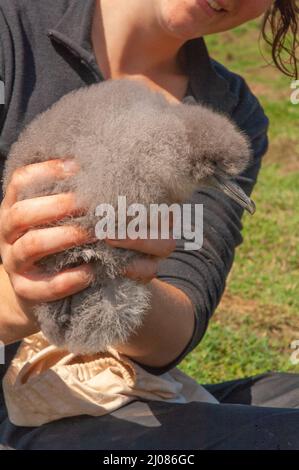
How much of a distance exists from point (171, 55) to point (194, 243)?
0.47m

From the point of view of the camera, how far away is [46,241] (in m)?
1.15

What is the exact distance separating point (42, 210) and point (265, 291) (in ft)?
7.84

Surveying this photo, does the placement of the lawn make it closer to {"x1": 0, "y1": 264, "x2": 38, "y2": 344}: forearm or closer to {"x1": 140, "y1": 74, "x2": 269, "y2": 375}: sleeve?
{"x1": 140, "y1": 74, "x2": 269, "y2": 375}: sleeve

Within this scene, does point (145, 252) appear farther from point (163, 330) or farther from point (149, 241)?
point (163, 330)

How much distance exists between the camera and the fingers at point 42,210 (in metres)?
1.13

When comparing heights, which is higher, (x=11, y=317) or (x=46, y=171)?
(x=46, y=171)

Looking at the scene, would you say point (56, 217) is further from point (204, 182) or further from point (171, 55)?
point (171, 55)

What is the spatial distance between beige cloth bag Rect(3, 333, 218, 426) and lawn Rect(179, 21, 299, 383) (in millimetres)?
1173

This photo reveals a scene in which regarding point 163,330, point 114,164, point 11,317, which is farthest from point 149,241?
point 163,330

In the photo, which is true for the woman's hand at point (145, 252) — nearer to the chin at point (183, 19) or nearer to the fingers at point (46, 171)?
the fingers at point (46, 171)

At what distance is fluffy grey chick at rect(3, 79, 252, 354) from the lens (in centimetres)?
112

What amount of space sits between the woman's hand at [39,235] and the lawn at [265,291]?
1575mm

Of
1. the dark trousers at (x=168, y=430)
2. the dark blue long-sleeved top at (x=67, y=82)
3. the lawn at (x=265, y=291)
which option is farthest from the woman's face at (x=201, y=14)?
the lawn at (x=265, y=291)

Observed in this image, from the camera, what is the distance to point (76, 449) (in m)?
1.51
